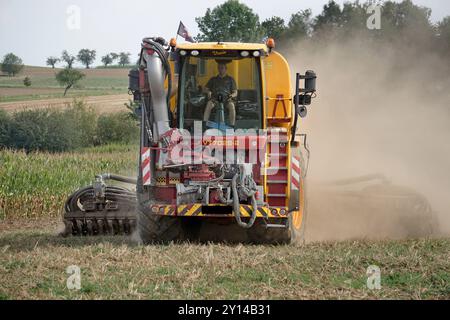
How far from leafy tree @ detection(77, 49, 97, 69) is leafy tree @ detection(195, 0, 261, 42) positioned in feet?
131

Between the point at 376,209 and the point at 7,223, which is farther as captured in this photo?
the point at 7,223

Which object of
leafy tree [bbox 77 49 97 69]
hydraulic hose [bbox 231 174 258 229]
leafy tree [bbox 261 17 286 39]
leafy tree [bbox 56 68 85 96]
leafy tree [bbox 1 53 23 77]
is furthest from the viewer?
leafy tree [bbox 77 49 97 69]

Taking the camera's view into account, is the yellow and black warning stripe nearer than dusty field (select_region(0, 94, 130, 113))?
Yes

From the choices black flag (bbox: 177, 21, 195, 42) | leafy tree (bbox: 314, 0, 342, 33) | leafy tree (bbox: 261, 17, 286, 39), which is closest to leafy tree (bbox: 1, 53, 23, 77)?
leafy tree (bbox: 261, 17, 286, 39)

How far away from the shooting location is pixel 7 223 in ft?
49.3

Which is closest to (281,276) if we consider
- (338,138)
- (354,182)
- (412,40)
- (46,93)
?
(354,182)

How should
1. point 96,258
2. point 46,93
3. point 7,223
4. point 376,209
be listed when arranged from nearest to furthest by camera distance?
point 96,258 < point 376,209 < point 7,223 < point 46,93

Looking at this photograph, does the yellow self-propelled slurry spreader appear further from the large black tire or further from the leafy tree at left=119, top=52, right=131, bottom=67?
the leafy tree at left=119, top=52, right=131, bottom=67

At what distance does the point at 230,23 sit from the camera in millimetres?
35188

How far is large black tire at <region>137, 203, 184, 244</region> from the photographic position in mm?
9609

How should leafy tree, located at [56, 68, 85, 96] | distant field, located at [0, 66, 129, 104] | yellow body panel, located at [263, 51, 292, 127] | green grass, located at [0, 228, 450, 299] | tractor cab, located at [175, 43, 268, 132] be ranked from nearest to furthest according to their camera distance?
green grass, located at [0, 228, 450, 299], tractor cab, located at [175, 43, 268, 132], yellow body panel, located at [263, 51, 292, 127], distant field, located at [0, 66, 129, 104], leafy tree, located at [56, 68, 85, 96]

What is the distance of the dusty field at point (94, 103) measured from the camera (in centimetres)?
4312

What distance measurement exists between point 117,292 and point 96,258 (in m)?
1.69
